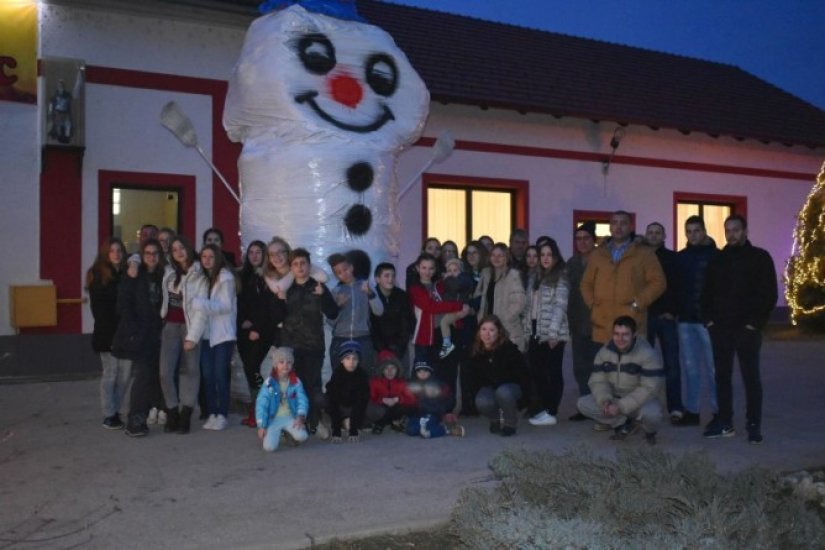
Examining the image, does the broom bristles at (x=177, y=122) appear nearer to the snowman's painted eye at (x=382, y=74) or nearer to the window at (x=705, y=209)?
the snowman's painted eye at (x=382, y=74)

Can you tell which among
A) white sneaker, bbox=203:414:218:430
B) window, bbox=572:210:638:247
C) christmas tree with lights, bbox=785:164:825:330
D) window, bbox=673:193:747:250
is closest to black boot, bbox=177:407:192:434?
white sneaker, bbox=203:414:218:430

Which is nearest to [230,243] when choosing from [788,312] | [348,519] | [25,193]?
[25,193]

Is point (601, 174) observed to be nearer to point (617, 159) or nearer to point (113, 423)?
point (617, 159)

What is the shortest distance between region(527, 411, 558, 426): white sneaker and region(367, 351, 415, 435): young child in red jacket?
116 centimetres

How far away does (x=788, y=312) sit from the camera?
17641 mm

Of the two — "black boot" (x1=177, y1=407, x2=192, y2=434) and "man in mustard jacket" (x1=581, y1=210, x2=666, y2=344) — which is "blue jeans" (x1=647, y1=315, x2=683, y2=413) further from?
"black boot" (x1=177, y1=407, x2=192, y2=434)

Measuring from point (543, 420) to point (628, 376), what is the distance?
102 centimetres

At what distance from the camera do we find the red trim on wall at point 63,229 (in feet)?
32.4

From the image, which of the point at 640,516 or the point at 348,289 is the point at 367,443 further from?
the point at 640,516

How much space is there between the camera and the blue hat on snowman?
7.59 m

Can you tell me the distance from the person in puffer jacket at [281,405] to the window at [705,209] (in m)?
11.0

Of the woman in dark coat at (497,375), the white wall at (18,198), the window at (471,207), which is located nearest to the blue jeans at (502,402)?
the woman in dark coat at (497,375)

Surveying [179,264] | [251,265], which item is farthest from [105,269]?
[251,265]

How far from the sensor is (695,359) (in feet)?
23.3
